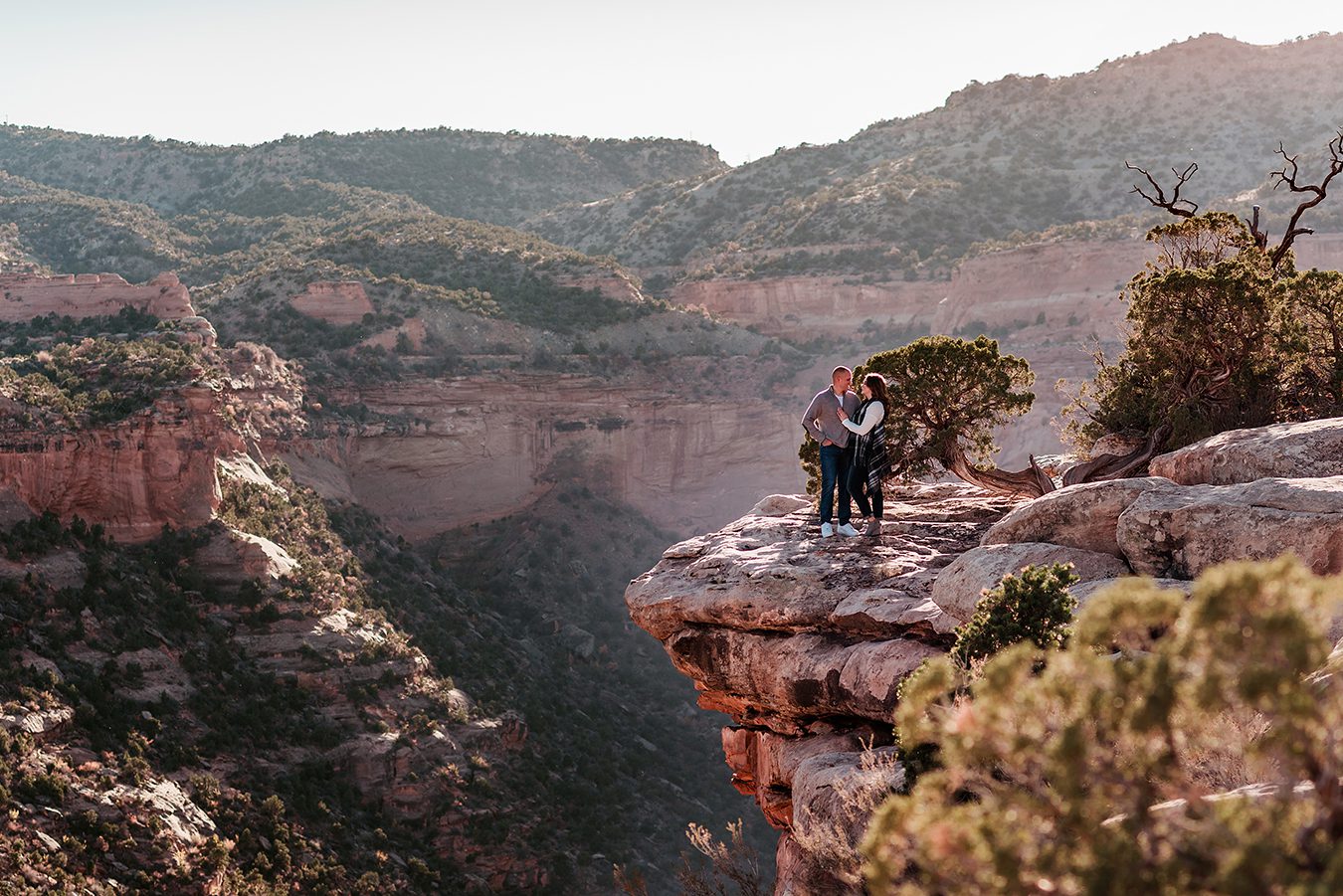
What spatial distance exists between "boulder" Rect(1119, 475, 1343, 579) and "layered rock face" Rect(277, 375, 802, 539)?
30.6 m

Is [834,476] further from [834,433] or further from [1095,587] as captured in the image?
[1095,587]

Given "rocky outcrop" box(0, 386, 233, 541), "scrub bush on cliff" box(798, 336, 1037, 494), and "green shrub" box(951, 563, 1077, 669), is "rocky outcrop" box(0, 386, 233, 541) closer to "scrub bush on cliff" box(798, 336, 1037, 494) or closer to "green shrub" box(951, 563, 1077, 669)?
"scrub bush on cliff" box(798, 336, 1037, 494)

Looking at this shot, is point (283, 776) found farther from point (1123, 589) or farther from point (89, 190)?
point (89, 190)

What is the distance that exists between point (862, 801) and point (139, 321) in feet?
108

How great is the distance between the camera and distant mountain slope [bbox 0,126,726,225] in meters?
88.5

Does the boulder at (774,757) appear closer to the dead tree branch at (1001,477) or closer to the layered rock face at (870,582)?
the layered rock face at (870,582)

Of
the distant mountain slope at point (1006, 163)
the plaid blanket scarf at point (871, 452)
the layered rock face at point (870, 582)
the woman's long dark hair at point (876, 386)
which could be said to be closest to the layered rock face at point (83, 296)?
the layered rock face at point (870, 582)

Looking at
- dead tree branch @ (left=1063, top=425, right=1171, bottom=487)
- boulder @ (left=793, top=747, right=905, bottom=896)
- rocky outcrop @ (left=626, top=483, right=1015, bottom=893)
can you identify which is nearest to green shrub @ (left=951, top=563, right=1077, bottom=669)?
boulder @ (left=793, top=747, right=905, bottom=896)

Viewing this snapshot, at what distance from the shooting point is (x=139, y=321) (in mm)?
37688

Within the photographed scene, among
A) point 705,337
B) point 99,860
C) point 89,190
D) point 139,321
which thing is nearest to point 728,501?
point 705,337

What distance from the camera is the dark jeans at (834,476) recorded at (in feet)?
52.9

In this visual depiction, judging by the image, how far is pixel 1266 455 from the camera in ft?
44.3

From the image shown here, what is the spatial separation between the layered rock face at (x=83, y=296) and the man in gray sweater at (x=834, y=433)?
92.2ft

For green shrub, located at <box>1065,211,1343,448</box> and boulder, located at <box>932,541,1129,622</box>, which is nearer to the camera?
boulder, located at <box>932,541,1129,622</box>
